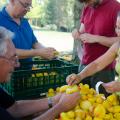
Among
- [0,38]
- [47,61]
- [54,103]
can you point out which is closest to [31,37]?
[47,61]

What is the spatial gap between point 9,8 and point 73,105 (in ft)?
4.61

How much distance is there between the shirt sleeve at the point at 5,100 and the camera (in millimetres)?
2465

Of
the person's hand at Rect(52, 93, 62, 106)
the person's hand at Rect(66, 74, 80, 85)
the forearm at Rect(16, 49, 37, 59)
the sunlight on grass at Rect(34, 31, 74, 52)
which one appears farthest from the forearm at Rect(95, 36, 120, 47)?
the sunlight on grass at Rect(34, 31, 74, 52)

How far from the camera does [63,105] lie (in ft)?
7.66

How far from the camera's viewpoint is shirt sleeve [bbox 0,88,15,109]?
2.46 metres

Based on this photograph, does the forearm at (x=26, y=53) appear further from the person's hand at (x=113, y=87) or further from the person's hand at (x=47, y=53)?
the person's hand at (x=113, y=87)

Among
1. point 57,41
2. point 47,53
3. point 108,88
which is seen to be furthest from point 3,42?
point 57,41

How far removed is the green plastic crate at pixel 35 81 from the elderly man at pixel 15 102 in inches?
6.8

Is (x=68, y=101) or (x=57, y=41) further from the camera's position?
(x=57, y=41)

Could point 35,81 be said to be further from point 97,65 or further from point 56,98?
point 97,65

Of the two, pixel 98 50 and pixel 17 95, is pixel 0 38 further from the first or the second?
pixel 98 50

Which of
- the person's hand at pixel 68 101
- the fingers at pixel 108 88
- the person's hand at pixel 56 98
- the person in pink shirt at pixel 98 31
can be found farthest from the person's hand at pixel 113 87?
the person in pink shirt at pixel 98 31

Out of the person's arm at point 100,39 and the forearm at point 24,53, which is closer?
the forearm at point 24,53

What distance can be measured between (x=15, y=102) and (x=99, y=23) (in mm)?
1384
